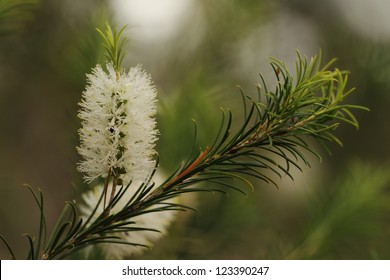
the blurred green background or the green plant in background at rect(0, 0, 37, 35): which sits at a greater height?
the blurred green background

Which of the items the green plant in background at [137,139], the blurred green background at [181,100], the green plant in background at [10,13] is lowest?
the green plant in background at [137,139]

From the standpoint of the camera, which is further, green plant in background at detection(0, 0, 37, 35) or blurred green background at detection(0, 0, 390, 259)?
blurred green background at detection(0, 0, 390, 259)

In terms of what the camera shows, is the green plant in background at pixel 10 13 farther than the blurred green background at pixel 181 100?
No

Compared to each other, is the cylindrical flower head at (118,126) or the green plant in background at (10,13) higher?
the green plant in background at (10,13)

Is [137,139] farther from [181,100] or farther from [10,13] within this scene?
[181,100]

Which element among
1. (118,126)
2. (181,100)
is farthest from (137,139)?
(181,100)

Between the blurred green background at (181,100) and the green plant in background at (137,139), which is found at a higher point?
the blurred green background at (181,100)
